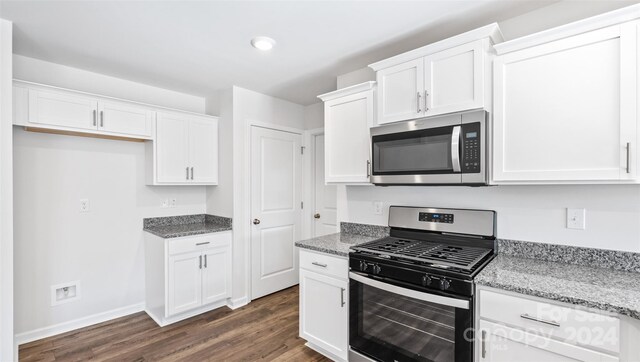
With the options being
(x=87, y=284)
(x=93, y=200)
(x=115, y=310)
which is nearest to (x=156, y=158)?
(x=93, y=200)

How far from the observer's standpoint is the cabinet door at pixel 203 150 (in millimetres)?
3279

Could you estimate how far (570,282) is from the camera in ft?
4.67

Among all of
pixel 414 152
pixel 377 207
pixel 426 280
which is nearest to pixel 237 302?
pixel 377 207

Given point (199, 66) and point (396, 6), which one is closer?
point (396, 6)

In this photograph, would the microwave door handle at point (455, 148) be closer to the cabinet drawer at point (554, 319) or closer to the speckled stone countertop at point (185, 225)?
the cabinet drawer at point (554, 319)

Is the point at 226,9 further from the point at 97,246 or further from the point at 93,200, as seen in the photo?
the point at 97,246

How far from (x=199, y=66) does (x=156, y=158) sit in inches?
40.1

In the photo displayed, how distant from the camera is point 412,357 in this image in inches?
68.7

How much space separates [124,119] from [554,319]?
134 inches

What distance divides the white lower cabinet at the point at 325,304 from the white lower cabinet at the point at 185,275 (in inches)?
48.0

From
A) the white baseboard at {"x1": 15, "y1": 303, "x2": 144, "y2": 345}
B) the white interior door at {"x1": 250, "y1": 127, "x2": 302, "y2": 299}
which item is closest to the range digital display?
the white interior door at {"x1": 250, "y1": 127, "x2": 302, "y2": 299}

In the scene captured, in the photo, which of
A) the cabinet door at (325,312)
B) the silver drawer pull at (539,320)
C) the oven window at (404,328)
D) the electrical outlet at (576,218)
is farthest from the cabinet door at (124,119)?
the electrical outlet at (576,218)

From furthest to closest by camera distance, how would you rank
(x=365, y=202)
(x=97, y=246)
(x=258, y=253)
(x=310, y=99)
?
(x=310, y=99), (x=258, y=253), (x=97, y=246), (x=365, y=202)

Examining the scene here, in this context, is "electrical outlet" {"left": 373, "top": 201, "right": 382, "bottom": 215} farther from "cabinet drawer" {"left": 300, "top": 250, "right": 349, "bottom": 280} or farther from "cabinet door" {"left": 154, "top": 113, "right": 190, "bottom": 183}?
"cabinet door" {"left": 154, "top": 113, "right": 190, "bottom": 183}
